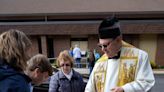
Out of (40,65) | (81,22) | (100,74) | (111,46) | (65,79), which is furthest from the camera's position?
(81,22)

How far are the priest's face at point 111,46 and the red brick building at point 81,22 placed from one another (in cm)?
3066

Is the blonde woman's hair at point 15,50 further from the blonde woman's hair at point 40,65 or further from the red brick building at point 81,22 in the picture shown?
the red brick building at point 81,22

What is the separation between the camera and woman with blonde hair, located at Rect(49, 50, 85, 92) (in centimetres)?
562

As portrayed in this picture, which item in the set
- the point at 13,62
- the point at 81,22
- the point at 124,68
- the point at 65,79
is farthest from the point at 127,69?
the point at 81,22

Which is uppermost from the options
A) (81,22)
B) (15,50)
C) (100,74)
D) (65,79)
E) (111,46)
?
(15,50)

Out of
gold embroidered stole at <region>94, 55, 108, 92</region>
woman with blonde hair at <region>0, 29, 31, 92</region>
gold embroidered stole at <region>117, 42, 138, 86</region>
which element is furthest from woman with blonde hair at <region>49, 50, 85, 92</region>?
woman with blonde hair at <region>0, 29, 31, 92</region>

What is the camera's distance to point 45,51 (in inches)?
1414

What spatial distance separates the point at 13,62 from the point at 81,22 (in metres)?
33.4

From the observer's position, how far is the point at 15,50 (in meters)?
2.72

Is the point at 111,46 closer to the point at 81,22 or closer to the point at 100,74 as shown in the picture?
the point at 100,74

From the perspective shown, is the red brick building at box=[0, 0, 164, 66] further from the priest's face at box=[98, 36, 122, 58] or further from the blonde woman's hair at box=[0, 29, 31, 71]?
the blonde woman's hair at box=[0, 29, 31, 71]

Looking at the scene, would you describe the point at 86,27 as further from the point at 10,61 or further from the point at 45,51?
the point at 10,61

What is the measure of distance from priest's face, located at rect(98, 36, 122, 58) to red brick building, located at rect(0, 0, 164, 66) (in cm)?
3066

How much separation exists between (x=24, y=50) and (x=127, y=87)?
1370 mm
